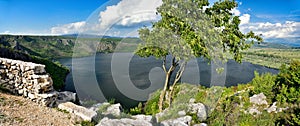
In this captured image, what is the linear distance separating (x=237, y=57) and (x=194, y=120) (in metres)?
4.40

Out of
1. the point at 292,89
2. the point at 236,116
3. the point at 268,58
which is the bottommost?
the point at 268,58

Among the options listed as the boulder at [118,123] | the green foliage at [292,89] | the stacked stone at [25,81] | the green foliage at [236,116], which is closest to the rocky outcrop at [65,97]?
the stacked stone at [25,81]

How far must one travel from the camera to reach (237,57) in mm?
12914

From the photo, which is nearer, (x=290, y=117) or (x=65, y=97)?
(x=65, y=97)

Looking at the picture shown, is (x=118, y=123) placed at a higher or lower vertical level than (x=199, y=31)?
lower

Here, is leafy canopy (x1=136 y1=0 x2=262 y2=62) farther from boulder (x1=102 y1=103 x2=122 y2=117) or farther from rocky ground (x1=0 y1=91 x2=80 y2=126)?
rocky ground (x1=0 y1=91 x2=80 y2=126)

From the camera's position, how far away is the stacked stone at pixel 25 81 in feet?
31.8

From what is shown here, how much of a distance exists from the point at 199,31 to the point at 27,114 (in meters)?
8.62


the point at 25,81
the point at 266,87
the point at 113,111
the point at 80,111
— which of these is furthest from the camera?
the point at 266,87

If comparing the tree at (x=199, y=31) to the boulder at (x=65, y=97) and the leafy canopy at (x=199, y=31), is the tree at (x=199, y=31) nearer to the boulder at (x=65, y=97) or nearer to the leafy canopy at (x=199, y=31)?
the leafy canopy at (x=199, y=31)

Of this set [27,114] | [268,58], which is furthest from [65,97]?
[268,58]

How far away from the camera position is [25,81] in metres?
9.77

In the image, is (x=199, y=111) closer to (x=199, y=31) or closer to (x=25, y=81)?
(x=199, y=31)

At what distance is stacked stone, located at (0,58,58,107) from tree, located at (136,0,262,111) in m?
6.80
